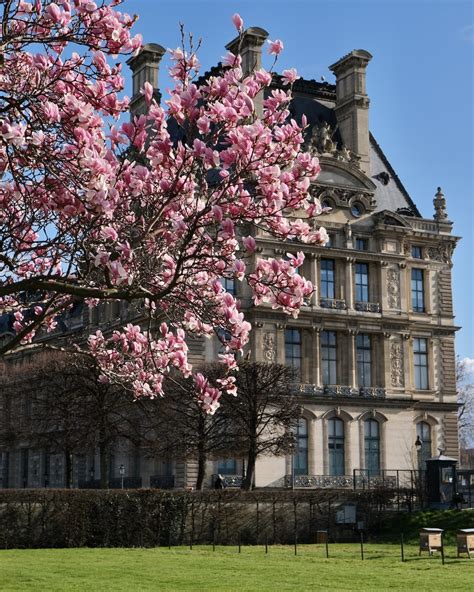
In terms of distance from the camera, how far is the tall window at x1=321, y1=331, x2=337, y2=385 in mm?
53312

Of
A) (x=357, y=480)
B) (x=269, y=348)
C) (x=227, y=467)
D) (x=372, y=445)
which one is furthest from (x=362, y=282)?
(x=227, y=467)

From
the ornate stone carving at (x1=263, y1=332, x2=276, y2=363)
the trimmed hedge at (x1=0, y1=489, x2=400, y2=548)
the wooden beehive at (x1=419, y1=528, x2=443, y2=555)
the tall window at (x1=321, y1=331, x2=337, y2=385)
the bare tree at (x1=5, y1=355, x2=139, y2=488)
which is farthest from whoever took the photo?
the tall window at (x1=321, y1=331, x2=337, y2=385)

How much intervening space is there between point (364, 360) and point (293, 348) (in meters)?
4.30

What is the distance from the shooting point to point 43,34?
11406mm

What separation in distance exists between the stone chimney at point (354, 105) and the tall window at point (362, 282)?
5.38 m

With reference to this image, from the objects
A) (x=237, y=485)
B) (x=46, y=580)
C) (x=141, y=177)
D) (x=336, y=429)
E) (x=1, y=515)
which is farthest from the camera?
(x=336, y=429)

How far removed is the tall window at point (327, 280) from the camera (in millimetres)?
54188

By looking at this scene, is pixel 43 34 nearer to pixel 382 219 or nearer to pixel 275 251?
pixel 275 251

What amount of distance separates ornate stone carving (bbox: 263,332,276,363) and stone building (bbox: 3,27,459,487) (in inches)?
1.9

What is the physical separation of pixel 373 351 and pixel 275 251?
786 centimetres

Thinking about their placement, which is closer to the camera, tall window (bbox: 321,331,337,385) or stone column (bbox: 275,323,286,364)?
stone column (bbox: 275,323,286,364)

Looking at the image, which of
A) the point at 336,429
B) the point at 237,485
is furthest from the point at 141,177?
the point at 336,429

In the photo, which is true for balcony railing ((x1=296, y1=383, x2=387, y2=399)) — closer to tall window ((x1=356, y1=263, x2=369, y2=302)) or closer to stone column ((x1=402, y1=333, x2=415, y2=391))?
stone column ((x1=402, y1=333, x2=415, y2=391))

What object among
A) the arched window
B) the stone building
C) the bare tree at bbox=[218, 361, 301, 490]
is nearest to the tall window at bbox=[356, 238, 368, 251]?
the stone building
